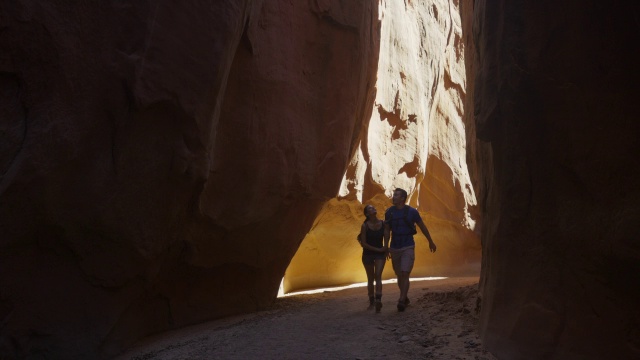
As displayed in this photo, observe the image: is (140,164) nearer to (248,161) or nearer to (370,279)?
(248,161)

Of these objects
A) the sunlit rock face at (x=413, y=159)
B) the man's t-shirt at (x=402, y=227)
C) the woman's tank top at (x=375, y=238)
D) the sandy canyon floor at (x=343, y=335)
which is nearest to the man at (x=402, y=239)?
the man's t-shirt at (x=402, y=227)

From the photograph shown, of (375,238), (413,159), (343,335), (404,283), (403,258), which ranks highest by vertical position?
(413,159)

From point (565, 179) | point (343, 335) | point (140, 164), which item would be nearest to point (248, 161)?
point (140, 164)

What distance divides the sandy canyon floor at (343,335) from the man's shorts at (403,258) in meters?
0.49

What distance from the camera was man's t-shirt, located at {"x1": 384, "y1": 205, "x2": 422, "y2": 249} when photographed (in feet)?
20.1

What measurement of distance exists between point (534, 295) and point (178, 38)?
401cm

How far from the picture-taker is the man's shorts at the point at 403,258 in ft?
19.6

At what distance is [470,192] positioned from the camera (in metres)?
15.1

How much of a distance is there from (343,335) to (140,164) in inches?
104

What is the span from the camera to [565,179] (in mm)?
3629

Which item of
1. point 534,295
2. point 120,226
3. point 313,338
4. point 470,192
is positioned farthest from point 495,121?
point 470,192

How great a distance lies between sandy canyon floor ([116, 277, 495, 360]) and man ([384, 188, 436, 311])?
327mm

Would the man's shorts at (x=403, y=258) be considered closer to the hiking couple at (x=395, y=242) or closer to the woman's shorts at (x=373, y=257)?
the hiking couple at (x=395, y=242)

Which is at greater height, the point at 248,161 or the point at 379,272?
the point at 248,161
